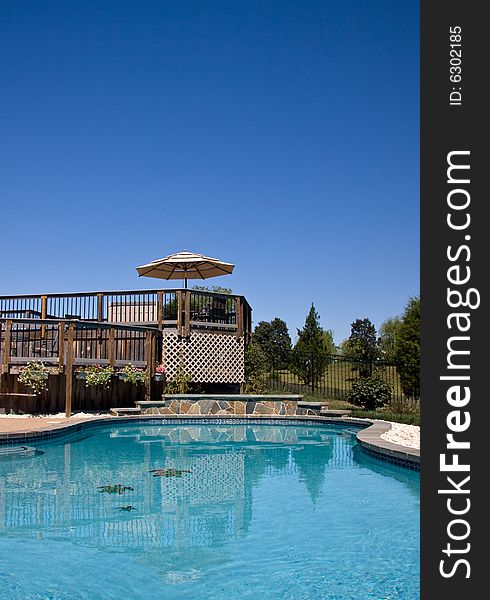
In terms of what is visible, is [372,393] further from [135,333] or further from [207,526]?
[207,526]

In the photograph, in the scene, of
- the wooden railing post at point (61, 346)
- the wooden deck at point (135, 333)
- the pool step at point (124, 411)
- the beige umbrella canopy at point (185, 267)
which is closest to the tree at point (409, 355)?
the wooden deck at point (135, 333)

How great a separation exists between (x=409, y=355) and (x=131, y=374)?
346 inches

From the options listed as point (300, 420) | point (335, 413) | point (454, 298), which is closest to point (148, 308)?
point (300, 420)

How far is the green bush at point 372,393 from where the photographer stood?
52.7 feet

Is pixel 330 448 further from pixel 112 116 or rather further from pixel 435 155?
pixel 112 116

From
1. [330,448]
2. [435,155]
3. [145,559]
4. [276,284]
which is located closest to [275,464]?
[330,448]

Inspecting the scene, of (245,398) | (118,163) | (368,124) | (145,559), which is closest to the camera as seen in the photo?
(145,559)

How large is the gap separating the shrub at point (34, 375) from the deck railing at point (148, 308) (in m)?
4.09

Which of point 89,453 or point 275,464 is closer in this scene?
A: point 275,464

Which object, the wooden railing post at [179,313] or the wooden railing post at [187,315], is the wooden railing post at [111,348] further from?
the wooden railing post at [187,315]

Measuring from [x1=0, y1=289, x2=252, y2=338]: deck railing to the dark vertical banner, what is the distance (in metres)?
13.7

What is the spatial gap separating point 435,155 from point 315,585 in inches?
119

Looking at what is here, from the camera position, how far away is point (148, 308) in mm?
17625

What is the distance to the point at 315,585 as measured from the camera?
168 inches
